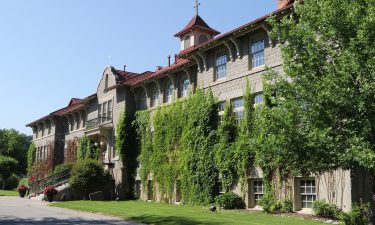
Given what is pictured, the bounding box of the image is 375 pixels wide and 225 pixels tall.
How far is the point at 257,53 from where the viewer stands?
24016mm

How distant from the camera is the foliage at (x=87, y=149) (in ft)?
134

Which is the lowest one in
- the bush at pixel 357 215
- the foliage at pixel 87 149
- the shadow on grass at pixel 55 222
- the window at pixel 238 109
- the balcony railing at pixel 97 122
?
the shadow on grass at pixel 55 222

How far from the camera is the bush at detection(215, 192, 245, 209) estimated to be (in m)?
23.4

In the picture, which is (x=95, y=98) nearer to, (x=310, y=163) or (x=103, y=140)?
(x=103, y=140)

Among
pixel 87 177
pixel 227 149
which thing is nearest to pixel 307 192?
pixel 227 149

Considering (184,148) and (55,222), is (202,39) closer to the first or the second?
(184,148)

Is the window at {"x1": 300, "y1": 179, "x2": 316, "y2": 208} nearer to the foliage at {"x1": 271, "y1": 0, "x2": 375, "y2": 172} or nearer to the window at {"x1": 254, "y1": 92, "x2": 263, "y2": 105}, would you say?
→ the window at {"x1": 254, "y1": 92, "x2": 263, "y2": 105}

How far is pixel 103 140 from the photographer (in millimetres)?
39719

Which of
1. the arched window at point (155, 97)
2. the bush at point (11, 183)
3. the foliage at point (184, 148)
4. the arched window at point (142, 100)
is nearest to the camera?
the foliage at point (184, 148)

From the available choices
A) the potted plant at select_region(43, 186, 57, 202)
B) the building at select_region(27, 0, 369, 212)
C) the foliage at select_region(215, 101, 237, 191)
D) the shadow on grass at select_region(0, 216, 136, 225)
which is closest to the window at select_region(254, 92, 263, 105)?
the building at select_region(27, 0, 369, 212)

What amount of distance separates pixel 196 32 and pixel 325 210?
19985mm

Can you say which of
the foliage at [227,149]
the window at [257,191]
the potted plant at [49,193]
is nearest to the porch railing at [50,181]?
the potted plant at [49,193]

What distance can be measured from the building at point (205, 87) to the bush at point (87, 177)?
149 cm

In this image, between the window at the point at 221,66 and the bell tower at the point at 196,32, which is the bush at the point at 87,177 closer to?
the bell tower at the point at 196,32
